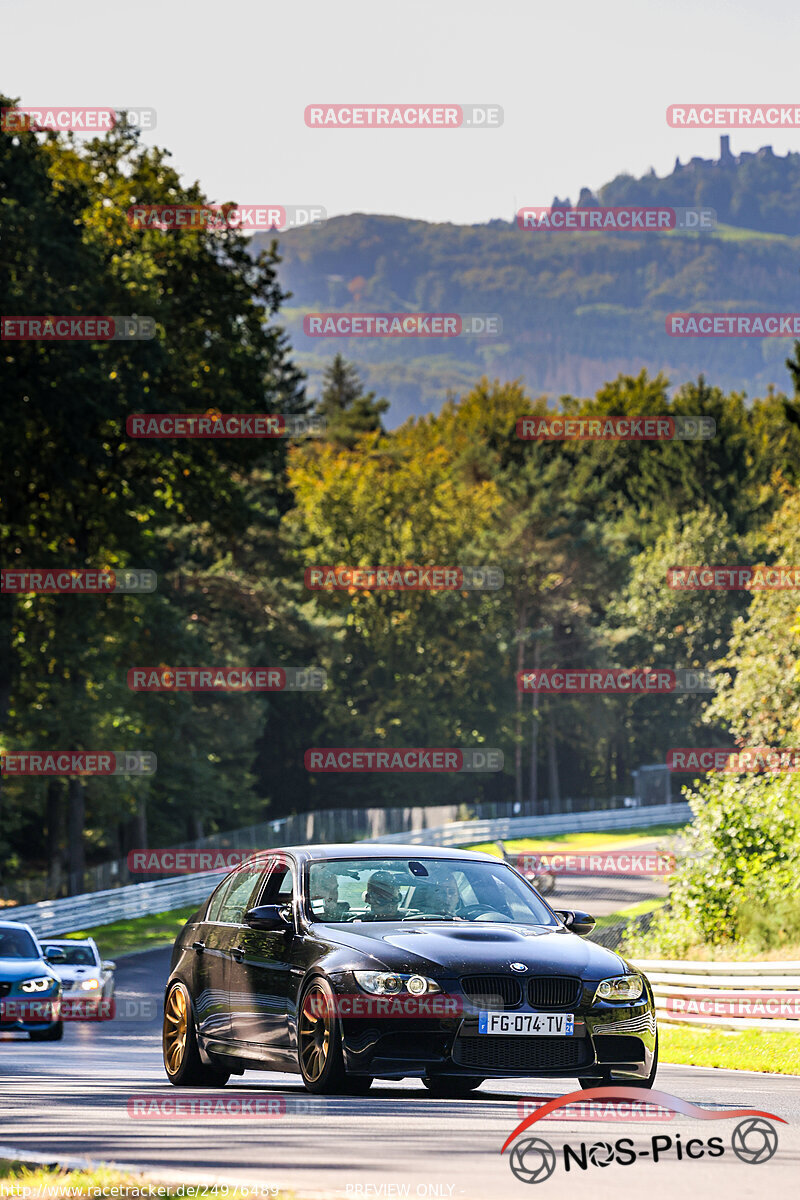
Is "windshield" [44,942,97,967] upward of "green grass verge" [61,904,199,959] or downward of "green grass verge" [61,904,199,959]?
upward

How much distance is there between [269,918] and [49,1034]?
1206cm

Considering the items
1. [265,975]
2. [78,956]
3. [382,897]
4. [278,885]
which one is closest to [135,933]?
[78,956]

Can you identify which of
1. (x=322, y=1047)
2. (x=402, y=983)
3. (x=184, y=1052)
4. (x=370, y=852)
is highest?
(x=370, y=852)

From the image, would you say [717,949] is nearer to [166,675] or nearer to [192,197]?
[192,197]

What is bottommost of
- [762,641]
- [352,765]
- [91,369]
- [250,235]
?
[352,765]

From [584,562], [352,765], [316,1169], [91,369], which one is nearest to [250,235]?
[91,369]

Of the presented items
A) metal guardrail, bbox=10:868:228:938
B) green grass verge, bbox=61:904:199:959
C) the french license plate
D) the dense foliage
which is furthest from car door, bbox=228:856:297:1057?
green grass verge, bbox=61:904:199:959

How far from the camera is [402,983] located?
30.4ft

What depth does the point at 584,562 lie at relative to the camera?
9681cm

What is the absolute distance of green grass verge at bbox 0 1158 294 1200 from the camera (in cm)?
659

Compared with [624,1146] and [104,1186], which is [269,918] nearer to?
[624,1146]

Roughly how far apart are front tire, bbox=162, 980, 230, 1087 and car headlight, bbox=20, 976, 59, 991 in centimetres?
974

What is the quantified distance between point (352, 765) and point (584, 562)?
18.0 m

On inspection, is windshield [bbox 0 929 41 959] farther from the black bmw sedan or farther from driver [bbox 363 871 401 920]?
driver [bbox 363 871 401 920]
